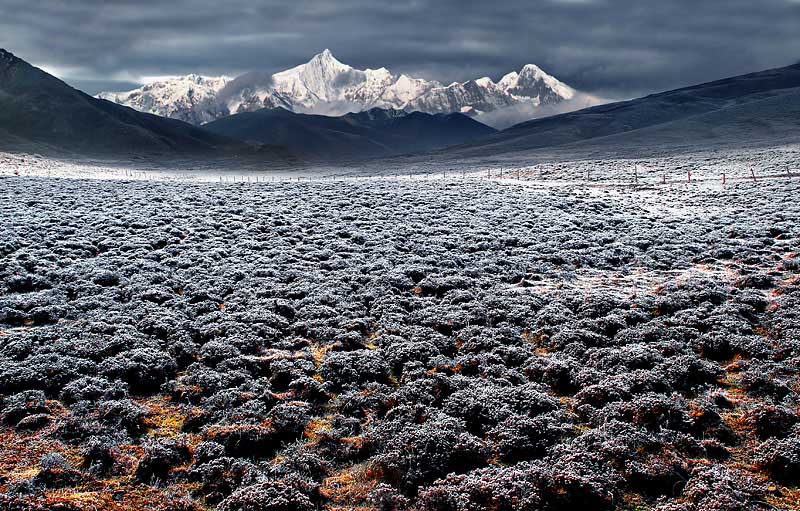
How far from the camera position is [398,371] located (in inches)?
469

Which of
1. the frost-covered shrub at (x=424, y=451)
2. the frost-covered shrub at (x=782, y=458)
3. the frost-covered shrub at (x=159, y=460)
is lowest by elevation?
the frost-covered shrub at (x=782, y=458)

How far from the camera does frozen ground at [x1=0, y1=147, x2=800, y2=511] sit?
314 inches

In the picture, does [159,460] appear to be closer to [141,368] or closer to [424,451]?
[141,368]

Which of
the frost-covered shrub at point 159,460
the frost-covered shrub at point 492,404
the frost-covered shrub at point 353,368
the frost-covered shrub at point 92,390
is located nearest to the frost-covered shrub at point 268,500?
the frost-covered shrub at point 159,460

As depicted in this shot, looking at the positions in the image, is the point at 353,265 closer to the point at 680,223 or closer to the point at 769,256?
the point at 769,256

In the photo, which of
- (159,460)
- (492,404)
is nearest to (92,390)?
(159,460)

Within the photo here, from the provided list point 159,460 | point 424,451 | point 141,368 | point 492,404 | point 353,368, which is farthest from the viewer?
point 353,368

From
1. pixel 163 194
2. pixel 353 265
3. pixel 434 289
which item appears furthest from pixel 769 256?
pixel 163 194

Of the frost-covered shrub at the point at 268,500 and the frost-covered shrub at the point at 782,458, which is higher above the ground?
the frost-covered shrub at the point at 268,500

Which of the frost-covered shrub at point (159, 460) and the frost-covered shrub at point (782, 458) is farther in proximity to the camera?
the frost-covered shrub at point (159, 460)

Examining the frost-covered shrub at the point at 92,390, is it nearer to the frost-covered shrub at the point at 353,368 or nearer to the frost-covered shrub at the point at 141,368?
the frost-covered shrub at the point at 141,368

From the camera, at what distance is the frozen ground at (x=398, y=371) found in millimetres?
7977

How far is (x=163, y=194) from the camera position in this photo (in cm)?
4141

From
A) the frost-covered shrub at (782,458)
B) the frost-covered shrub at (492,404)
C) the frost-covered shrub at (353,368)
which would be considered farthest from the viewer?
the frost-covered shrub at (353,368)
